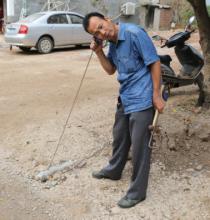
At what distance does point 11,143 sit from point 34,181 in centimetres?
108

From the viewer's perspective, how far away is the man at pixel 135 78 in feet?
11.1

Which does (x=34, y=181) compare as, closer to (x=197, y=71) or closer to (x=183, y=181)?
(x=183, y=181)

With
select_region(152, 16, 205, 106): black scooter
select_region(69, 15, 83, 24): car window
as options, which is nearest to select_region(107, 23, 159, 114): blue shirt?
select_region(152, 16, 205, 106): black scooter

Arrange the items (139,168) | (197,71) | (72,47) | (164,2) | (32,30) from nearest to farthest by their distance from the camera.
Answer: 1. (139,168)
2. (197,71)
3. (32,30)
4. (72,47)
5. (164,2)

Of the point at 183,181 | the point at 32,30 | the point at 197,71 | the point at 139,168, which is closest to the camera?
the point at 139,168

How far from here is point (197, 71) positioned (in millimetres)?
6480

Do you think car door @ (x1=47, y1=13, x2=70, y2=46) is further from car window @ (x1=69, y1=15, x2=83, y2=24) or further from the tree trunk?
the tree trunk

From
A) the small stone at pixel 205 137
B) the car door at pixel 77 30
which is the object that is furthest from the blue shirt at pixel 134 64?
the car door at pixel 77 30

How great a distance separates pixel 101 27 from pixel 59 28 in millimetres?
11227

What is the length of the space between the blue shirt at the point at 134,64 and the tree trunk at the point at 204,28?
246 centimetres

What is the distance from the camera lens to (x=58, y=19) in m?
14.5

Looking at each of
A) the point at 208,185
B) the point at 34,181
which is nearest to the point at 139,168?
the point at 208,185

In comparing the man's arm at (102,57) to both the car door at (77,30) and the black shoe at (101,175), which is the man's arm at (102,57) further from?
the car door at (77,30)

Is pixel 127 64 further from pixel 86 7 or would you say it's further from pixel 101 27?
pixel 86 7
